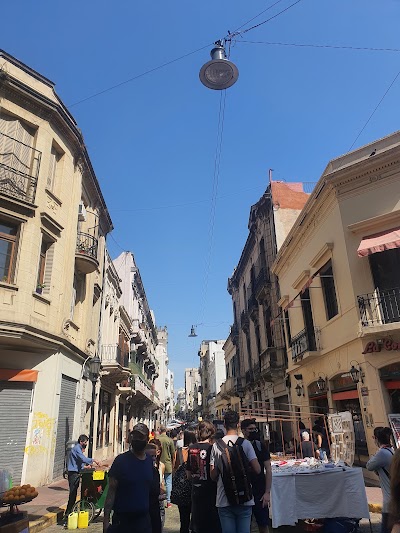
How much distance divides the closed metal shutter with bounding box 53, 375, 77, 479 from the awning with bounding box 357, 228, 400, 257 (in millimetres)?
10395

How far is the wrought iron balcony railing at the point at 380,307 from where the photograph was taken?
1114 cm

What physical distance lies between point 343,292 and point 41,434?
10099mm

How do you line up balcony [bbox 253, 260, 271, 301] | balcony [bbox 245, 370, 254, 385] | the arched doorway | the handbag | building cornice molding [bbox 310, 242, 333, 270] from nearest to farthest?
the handbag < building cornice molding [bbox 310, 242, 333, 270] < the arched doorway < balcony [bbox 253, 260, 271, 301] < balcony [bbox 245, 370, 254, 385]

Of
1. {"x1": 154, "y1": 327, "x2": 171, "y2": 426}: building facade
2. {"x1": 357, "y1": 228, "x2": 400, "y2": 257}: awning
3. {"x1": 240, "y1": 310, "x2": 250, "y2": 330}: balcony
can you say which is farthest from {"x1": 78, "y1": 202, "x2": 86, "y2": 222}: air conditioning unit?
{"x1": 154, "y1": 327, "x2": 171, "y2": 426}: building facade

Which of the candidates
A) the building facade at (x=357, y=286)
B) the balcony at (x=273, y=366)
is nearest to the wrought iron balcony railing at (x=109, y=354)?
the balcony at (x=273, y=366)

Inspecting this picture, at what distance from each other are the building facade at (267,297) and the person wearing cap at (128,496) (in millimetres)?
14593

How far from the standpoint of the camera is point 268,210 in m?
22.5

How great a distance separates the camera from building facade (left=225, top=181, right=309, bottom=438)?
68.7ft

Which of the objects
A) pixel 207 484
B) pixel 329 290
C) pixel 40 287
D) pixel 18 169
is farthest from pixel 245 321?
pixel 207 484

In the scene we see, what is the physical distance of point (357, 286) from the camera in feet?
39.2

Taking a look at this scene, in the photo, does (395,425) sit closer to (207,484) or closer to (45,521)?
(207,484)

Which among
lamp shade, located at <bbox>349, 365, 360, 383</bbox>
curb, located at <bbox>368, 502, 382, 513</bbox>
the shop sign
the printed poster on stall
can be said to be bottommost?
curb, located at <bbox>368, 502, 382, 513</bbox>

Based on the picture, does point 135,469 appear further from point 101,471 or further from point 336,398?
point 336,398

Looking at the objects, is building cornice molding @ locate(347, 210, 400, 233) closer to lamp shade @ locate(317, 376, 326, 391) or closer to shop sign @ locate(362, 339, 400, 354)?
shop sign @ locate(362, 339, 400, 354)
